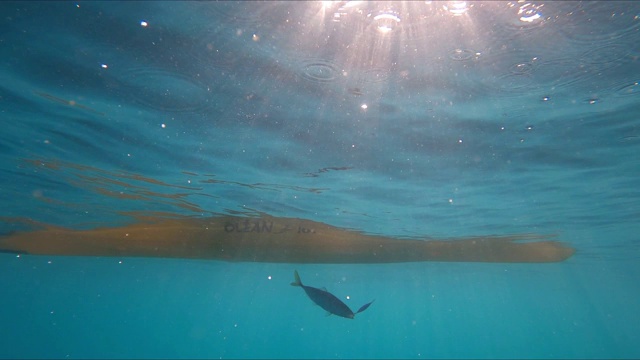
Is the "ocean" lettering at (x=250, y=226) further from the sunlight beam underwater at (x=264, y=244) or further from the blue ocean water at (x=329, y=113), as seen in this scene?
the blue ocean water at (x=329, y=113)

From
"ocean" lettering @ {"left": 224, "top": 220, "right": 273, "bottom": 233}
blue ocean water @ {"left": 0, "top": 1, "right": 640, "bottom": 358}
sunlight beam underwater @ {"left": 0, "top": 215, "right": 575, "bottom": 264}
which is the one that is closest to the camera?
blue ocean water @ {"left": 0, "top": 1, "right": 640, "bottom": 358}

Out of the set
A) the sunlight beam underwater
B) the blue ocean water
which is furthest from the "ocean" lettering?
the blue ocean water

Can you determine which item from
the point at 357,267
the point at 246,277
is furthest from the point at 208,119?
the point at 246,277

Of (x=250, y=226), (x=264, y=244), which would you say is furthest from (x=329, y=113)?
(x=264, y=244)

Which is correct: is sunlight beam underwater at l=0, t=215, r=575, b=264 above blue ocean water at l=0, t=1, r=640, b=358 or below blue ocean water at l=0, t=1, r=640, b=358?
below

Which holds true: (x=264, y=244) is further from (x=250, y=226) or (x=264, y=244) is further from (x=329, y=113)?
(x=329, y=113)

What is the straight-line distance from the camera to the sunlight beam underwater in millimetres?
20672

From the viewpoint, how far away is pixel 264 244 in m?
23.3

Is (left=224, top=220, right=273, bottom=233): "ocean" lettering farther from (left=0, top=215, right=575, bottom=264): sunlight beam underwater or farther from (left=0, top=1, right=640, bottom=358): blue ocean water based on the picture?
(left=0, top=1, right=640, bottom=358): blue ocean water

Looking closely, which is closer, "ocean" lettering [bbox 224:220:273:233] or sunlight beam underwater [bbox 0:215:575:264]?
"ocean" lettering [bbox 224:220:273:233]

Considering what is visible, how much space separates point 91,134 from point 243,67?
228 inches

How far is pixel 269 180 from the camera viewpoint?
47.0 ft

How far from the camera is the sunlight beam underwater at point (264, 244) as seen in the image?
2067 centimetres

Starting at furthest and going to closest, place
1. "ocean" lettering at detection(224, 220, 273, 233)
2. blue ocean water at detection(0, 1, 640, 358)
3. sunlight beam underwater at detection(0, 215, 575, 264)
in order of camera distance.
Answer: sunlight beam underwater at detection(0, 215, 575, 264)
"ocean" lettering at detection(224, 220, 273, 233)
blue ocean water at detection(0, 1, 640, 358)
